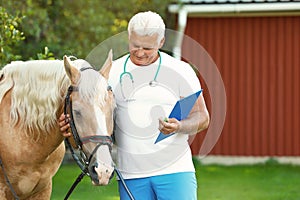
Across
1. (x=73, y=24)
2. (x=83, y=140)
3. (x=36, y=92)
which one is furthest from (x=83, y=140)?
(x=73, y=24)

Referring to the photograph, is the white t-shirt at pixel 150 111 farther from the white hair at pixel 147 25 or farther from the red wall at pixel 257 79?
the red wall at pixel 257 79

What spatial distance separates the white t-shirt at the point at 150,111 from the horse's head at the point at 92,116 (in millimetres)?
173

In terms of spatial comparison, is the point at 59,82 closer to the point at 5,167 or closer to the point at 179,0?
the point at 5,167

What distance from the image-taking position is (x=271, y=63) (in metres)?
14.0

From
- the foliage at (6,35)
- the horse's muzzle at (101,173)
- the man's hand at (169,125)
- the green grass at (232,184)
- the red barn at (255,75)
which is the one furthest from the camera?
the red barn at (255,75)

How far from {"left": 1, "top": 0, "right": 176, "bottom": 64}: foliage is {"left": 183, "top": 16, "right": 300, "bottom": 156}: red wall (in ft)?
4.75

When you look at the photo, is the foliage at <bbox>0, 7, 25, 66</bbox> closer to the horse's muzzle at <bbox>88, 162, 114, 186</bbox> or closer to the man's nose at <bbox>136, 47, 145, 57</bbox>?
the man's nose at <bbox>136, 47, 145, 57</bbox>

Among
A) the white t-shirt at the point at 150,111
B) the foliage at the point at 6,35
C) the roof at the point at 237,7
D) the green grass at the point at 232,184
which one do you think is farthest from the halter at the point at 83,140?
the roof at the point at 237,7

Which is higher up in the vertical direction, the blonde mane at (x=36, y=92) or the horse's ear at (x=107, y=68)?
the horse's ear at (x=107, y=68)

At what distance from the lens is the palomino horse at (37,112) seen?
15.3 feet

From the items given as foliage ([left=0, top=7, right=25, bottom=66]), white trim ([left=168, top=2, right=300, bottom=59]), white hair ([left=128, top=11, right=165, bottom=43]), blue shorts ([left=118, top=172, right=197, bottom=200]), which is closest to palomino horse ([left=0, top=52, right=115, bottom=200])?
white hair ([left=128, top=11, right=165, bottom=43])

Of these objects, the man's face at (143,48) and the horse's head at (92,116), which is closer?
the horse's head at (92,116)

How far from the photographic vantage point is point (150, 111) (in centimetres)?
481

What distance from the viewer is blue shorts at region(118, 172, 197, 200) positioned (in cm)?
482
